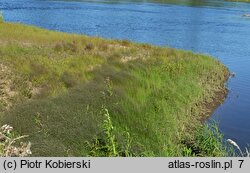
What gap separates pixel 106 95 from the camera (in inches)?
669

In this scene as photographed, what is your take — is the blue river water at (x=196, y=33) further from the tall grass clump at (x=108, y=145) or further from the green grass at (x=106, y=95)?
the tall grass clump at (x=108, y=145)

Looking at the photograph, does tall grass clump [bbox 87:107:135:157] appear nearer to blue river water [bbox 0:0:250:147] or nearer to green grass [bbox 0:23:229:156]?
green grass [bbox 0:23:229:156]

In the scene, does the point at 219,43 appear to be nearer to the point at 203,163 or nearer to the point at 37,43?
the point at 37,43

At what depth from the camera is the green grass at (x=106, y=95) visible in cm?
1311

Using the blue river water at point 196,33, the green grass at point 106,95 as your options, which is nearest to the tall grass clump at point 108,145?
the green grass at point 106,95

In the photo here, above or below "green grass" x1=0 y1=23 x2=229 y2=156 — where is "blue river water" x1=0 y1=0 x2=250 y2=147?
below

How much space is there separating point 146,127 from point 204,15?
6394 centimetres

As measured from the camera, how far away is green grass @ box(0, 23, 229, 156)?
13.1 metres

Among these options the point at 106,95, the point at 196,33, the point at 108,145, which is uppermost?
the point at 108,145

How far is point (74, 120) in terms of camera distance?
14133 mm

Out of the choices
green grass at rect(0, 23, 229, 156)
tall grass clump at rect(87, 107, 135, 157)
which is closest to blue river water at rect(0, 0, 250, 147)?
green grass at rect(0, 23, 229, 156)

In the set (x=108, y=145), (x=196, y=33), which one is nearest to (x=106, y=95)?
(x=108, y=145)

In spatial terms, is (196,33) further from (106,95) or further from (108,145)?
(108,145)

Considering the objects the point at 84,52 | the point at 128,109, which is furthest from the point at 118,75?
the point at 84,52
